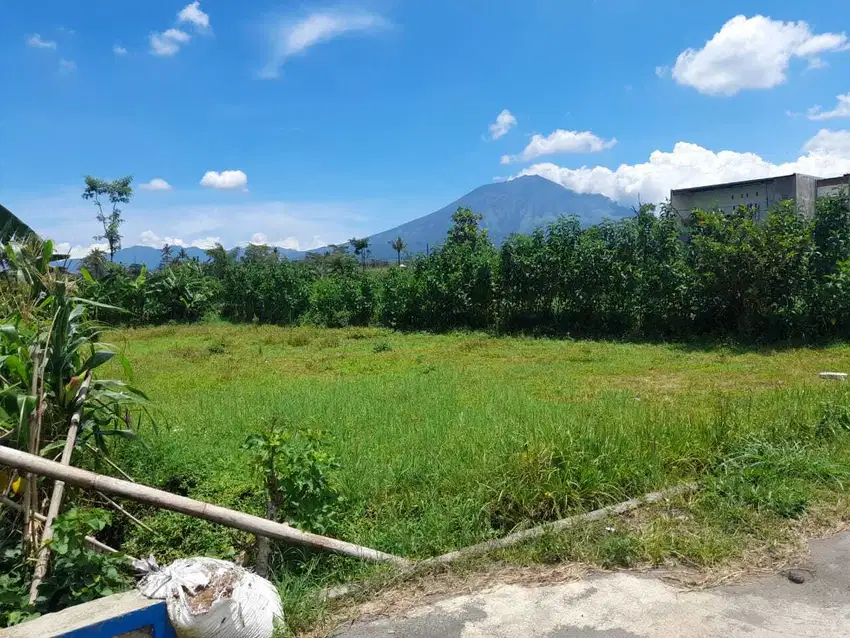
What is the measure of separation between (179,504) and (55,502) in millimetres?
713

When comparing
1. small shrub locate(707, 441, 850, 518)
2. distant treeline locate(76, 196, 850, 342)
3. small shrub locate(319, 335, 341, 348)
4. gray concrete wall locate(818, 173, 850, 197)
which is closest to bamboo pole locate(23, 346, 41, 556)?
small shrub locate(707, 441, 850, 518)

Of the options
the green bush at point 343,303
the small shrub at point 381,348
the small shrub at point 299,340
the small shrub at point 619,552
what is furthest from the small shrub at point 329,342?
the small shrub at point 619,552

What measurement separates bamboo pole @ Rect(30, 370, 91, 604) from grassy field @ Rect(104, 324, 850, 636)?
2.46ft

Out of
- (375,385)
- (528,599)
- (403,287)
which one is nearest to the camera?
(528,599)

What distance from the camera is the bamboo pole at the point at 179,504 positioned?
8.44ft

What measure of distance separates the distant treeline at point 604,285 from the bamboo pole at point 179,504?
5.90 metres

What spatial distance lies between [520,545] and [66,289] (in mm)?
2906

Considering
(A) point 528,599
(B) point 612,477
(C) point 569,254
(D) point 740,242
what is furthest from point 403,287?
(A) point 528,599

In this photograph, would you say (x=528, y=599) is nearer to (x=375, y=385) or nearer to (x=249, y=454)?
(x=249, y=454)

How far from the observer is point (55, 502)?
2963 millimetres

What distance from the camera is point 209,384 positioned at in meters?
9.02

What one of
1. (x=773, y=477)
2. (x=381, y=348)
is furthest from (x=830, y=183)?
(x=773, y=477)

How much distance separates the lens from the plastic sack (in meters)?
2.44

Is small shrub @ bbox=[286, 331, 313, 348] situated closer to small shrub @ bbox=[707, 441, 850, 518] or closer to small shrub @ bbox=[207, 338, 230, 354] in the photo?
small shrub @ bbox=[207, 338, 230, 354]
